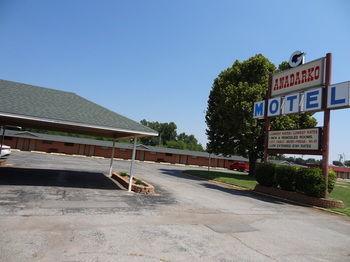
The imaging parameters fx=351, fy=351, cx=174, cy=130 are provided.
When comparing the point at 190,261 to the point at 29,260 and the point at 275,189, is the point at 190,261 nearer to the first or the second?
the point at 29,260

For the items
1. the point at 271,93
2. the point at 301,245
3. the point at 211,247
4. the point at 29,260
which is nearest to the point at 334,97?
the point at 271,93

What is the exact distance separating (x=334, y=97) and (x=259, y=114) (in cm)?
681

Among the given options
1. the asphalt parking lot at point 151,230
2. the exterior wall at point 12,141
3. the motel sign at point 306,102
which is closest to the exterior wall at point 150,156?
the exterior wall at point 12,141

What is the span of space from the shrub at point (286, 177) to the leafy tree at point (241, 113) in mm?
12298

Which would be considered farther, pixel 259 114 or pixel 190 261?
pixel 259 114

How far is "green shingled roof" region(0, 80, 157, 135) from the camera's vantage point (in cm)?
1570

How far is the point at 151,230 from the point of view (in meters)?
9.30

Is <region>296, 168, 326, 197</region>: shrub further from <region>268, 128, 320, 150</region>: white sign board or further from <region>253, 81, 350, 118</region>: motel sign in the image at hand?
<region>253, 81, 350, 118</region>: motel sign

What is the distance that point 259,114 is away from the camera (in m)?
24.9

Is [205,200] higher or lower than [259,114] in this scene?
lower

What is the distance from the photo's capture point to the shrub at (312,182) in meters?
18.4

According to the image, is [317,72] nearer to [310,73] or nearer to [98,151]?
[310,73]

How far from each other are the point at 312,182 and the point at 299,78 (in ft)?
21.9

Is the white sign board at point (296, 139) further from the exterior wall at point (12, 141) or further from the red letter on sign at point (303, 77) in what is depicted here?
the exterior wall at point (12, 141)
